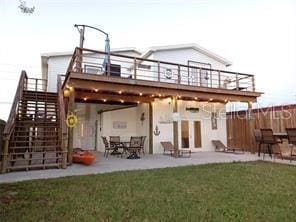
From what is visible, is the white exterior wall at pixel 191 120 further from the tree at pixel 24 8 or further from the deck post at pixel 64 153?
the tree at pixel 24 8

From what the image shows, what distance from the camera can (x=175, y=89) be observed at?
1208 centimetres

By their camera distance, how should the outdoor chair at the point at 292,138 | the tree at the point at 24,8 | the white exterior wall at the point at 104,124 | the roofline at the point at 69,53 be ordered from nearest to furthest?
the tree at the point at 24,8 < the outdoor chair at the point at 292,138 < the white exterior wall at the point at 104,124 < the roofline at the point at 69,53

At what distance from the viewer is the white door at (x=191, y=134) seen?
579 inches

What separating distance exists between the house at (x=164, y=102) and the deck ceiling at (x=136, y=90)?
0.17ft

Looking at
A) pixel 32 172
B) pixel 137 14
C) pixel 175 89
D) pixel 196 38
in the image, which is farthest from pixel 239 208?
pixel 196 38

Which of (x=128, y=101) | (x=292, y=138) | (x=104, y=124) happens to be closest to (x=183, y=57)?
(x=128, y=101)

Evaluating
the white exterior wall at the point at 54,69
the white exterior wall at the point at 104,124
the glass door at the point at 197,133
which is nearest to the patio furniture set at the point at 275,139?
the glass door at the point at 197,133

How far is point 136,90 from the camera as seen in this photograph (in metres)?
11.1

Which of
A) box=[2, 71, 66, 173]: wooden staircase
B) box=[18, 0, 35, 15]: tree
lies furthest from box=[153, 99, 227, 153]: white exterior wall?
box=[18, 0, 35, 15]: tree

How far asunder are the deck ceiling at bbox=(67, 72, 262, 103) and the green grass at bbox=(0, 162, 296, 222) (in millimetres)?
4289

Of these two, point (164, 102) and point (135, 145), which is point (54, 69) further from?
point (135, 145)

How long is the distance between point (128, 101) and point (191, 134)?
4.32 meters

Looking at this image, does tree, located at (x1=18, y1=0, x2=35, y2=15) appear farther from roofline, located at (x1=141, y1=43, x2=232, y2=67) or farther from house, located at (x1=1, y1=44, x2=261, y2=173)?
roofline, located at (x1=141, y1=43, x2=232, y2=67)

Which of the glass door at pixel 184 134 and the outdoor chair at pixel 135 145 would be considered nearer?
the outdoor chair at pixel 135 145
